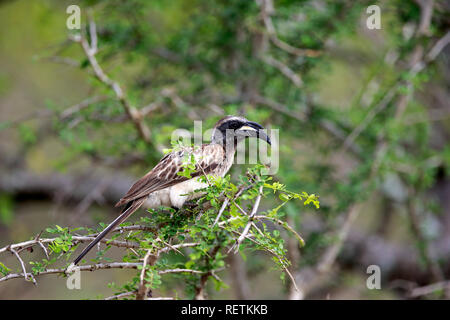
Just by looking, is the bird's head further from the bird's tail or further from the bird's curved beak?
the bird's tail

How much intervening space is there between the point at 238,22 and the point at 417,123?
2934mm

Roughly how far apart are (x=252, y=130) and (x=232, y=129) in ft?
0.96

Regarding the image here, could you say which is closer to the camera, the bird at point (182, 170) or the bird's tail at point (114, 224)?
the bird's tail at point (114, 224)

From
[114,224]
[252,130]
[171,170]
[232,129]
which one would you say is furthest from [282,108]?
[114,224]

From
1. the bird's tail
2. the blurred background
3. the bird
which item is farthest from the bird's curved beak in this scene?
the bird's tail

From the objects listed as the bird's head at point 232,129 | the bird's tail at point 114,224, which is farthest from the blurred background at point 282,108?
the bird's tail at point 114,224

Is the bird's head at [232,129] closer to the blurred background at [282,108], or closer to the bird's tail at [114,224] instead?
the blurred background at [282,108]

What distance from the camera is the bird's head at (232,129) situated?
4496 millimetres

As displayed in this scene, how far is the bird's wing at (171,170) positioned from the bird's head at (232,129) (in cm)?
11

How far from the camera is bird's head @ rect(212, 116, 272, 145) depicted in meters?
4.50

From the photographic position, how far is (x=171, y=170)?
4293 mm

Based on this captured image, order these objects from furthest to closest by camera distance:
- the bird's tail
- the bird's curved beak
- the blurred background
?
the blurred background, the bird's curved beak, the bird's tail

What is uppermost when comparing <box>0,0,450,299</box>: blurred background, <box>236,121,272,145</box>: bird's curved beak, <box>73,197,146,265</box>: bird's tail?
<box>0,0,450,299</box>: blurred background
